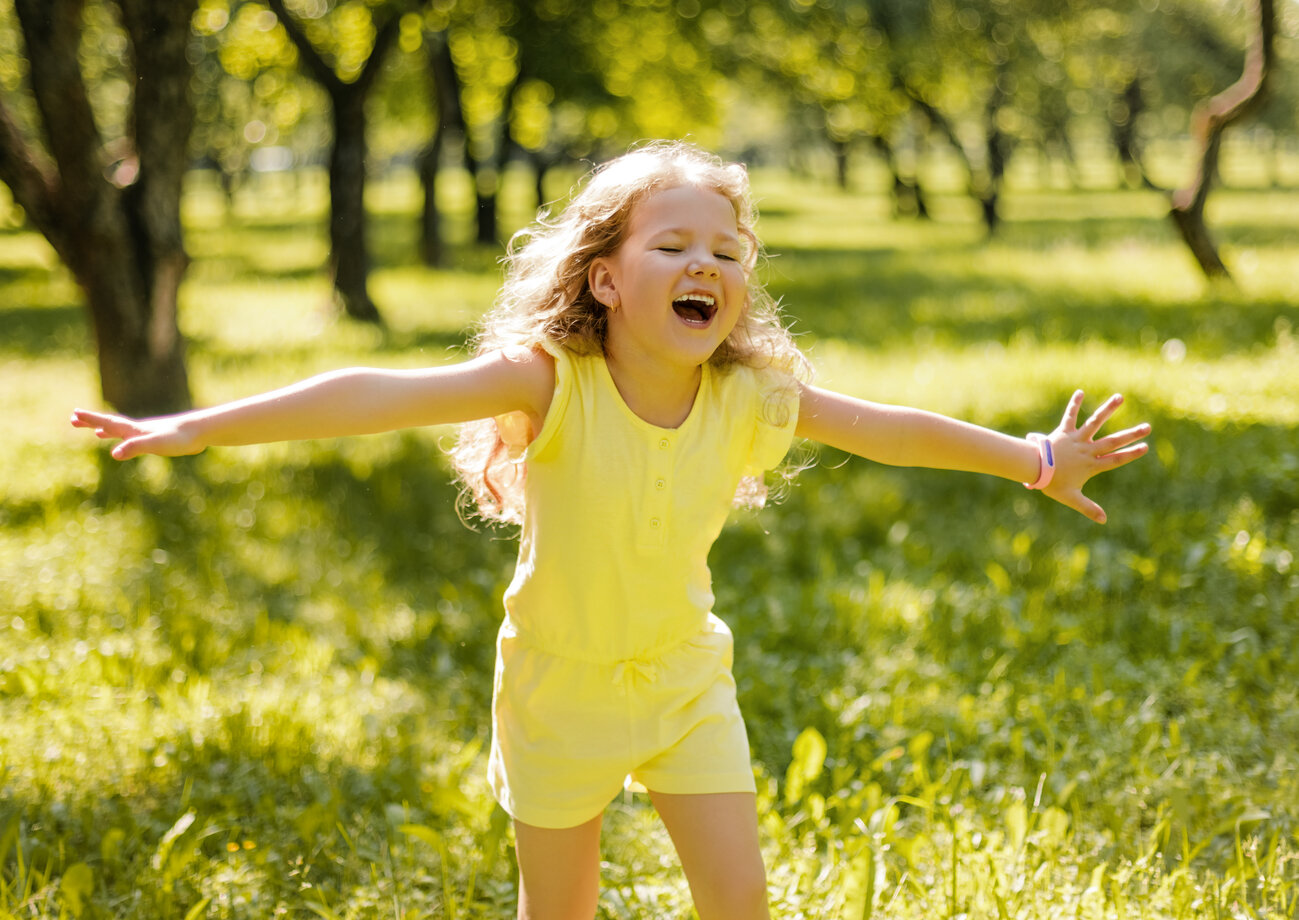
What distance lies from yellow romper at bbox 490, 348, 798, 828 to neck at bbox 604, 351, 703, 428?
1.4 inches

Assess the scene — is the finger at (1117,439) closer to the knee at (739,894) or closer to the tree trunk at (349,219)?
the knee at (739,894)

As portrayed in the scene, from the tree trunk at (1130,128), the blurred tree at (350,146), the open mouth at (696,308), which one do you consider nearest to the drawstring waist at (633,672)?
the open mouth at (696,308)

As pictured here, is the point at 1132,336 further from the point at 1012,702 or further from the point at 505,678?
the point at 505,678

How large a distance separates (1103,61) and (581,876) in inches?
1530

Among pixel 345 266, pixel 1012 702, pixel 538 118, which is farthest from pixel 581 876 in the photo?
pixel 538 118

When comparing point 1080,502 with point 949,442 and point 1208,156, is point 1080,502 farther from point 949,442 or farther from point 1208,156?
point 1208,156

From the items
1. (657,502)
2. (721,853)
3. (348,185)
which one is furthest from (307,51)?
(721,853)

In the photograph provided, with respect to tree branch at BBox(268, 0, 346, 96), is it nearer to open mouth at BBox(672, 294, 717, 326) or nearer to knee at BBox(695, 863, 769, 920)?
open mouth at BBox(672, 294, 717, 326)

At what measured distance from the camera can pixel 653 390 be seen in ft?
8.00

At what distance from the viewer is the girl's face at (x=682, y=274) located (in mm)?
2291

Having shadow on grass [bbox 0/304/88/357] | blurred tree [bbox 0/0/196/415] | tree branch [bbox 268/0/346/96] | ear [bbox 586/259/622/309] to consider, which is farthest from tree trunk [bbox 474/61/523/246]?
ear [bbox 586/259/622/309]

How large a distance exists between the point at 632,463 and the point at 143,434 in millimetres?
938

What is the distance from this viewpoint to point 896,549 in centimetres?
544

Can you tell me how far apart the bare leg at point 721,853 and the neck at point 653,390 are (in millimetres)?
775
